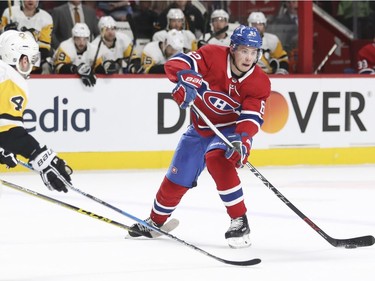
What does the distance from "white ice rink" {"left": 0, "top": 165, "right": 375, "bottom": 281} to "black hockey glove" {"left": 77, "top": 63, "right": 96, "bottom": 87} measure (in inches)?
29.5

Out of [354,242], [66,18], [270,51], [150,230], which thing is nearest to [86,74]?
[66,18]

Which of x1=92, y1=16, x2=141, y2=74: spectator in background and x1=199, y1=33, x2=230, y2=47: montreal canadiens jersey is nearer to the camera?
x1=92, y1=16, x2=141, y2=74: spectator in background

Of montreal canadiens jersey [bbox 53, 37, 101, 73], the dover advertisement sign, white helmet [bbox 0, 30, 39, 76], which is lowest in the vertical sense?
the dover advertisement sign

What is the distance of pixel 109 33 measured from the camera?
28.3 ft

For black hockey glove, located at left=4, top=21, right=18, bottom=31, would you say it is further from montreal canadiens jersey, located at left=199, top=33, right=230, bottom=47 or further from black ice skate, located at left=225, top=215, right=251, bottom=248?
black ice skate, located at left=225, top=215, right=251, bottom=248

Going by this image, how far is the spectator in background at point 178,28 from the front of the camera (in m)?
8.94

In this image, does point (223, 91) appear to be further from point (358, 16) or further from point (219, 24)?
point (358, 16)

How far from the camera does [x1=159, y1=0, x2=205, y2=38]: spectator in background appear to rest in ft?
30.3

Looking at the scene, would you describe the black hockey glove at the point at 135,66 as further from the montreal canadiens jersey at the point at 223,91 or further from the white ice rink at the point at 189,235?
the montreal canadiens jersey at the point at 223,91

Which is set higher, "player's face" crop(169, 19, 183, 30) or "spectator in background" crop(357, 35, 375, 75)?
"player's face" crop(169, 19, 183, 30)

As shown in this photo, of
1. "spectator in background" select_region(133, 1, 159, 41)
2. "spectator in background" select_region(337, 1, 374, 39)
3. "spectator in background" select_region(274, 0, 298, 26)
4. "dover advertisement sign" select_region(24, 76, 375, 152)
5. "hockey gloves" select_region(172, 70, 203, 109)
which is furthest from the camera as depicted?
"spectator in background" select_region(337, 1, 374, 39)

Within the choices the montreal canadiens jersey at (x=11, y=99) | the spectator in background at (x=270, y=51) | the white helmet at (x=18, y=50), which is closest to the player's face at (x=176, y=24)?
the spectator in background at (x=270, y=51)

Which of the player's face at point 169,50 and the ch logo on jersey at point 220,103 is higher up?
the ch logo on jersey at point 220,103

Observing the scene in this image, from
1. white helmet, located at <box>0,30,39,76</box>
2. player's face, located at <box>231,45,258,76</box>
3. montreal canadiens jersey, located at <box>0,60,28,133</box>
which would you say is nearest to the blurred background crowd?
player's face, located at <box>231,45,258,76</box>
